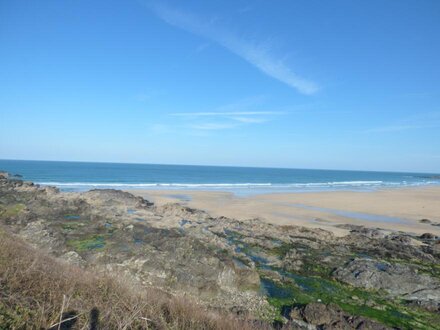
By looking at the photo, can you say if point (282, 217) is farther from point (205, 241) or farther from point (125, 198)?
point (125, 198)

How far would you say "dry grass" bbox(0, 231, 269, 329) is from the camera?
491 cm

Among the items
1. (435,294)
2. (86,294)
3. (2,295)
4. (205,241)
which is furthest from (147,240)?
(435,294)

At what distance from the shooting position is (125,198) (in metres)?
29.2

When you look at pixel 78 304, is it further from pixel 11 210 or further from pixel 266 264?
pixel 11 210

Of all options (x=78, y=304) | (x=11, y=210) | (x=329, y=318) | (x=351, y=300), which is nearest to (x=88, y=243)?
(x=11, y=210)

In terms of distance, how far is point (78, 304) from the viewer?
5.61 metres

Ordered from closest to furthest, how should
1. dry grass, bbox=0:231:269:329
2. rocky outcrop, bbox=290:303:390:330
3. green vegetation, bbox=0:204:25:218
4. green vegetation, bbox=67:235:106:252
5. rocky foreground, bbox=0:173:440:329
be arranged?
dry grass, bbox=0:231:269:329, rocky outcrop, bbox=290:303:390:330, rocky foreground, bbox=0:173:440:329, green vegetation, bbox=67:235:106:252, green vegetation, bbox=0:204:25:218

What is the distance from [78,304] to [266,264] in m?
9.77

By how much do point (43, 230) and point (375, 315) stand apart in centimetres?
1506

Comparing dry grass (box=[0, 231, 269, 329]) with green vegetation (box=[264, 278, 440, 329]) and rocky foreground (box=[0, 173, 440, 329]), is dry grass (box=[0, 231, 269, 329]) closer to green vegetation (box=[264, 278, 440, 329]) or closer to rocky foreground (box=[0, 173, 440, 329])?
rocky foreground (box=[0, 173, 440, 329])

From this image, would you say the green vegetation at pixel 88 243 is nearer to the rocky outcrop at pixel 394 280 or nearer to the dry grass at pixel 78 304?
the dry grass at pixel 78 304

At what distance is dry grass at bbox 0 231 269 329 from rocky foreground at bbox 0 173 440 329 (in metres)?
2.79

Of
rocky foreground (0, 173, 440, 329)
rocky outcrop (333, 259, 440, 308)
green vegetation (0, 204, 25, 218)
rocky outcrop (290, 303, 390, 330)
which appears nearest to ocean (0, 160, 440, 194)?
green vegetation (0, 204, 25, 218)

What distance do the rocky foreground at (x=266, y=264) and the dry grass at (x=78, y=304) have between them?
9.16 feet
